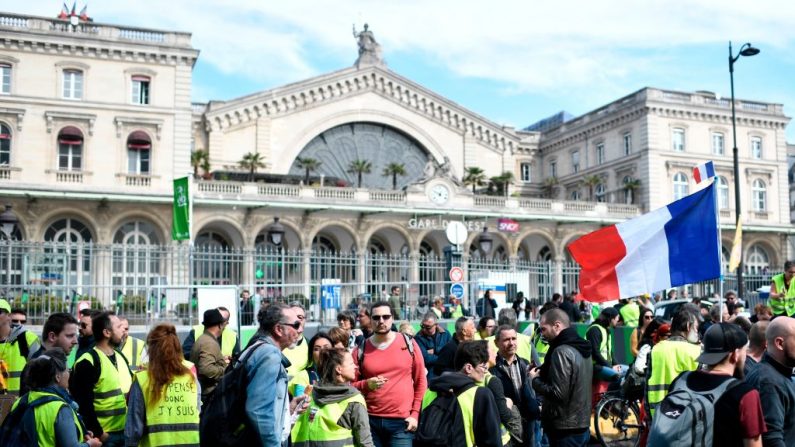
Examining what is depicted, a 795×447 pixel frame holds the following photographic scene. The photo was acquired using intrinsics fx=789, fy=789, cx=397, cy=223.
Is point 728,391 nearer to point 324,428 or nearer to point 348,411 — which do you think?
point 348,411

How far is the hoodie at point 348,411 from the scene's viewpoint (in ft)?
18.6

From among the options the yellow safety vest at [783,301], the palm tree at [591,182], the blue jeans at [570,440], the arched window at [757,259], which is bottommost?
the blue jeans at [570,440]

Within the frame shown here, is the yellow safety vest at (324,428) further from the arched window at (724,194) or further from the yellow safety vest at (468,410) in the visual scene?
the arched window at (724,194)

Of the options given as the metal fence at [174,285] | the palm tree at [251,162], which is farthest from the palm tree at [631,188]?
the palm tree at [251,162]

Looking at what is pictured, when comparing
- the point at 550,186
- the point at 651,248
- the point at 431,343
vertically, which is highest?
the point at 550,186

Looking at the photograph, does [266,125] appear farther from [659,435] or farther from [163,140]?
[659,435]

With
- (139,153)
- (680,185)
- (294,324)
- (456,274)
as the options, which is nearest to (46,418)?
(294,324)

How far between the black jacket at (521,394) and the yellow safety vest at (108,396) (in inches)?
132

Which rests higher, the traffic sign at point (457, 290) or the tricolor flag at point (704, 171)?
the tricolor flag at point (704, 171)

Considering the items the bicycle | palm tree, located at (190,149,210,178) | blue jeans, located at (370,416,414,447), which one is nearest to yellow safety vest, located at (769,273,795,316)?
the bicycle

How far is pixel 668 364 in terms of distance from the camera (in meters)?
7.28

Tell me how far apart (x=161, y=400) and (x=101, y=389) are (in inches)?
43.7

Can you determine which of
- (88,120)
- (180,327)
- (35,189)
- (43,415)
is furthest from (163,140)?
(43,415)

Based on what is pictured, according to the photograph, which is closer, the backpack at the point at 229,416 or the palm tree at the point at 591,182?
the backpack at the point at 229,416
